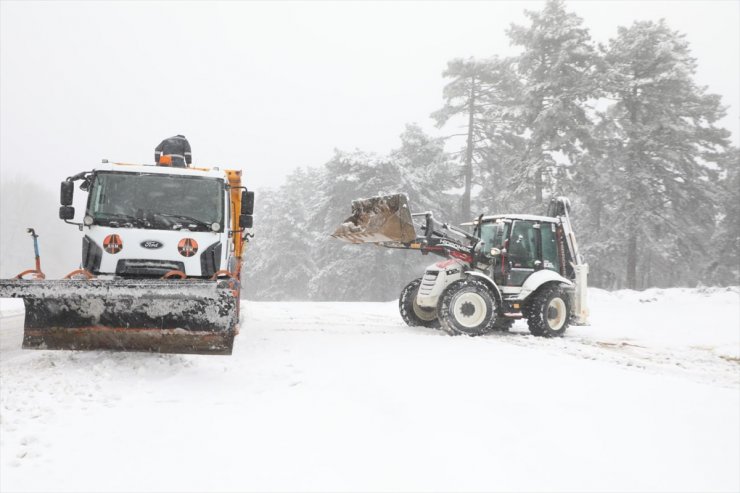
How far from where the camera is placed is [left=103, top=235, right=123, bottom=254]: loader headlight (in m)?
6.88

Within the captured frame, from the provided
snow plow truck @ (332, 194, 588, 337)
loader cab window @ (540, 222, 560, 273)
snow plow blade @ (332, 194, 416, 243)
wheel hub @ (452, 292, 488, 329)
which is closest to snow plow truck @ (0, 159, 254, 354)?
snow plow blade @ (332, 194, 416, 243)

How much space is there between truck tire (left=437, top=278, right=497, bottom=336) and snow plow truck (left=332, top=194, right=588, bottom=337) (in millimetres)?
19

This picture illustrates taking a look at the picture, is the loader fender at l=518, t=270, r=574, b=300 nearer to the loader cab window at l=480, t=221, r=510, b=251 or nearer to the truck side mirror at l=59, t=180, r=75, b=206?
the loader cab window at l=480, t=221, r=510, b=251

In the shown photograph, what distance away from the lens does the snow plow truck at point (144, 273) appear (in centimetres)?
575

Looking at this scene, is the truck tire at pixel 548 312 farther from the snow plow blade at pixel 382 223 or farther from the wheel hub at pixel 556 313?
the snow plow blade at pixel 382 223

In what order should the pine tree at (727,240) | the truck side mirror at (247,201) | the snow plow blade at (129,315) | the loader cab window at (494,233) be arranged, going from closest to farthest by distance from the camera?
1. the snow plow blade at (129,315)
2. the truck side mirror at (247,201)
3. the loader cab window at (494,233)
4. the pine tree at (727,240)

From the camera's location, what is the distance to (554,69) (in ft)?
74.6

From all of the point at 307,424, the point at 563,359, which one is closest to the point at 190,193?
the point at 307,424

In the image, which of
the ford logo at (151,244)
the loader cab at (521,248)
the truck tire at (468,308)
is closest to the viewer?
the ford logo at (151,244)

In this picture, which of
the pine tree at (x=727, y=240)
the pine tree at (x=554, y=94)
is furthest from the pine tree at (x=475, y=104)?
the pine tree at (x=727, y=240)

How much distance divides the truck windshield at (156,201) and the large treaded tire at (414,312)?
518 cm

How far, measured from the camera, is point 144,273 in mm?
6809

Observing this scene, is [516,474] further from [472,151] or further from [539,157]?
[472,151]

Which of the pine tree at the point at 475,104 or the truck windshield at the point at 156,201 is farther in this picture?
the pine tree at the point at 475,104
